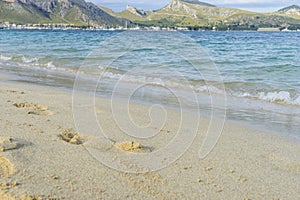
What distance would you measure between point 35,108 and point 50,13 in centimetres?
17810

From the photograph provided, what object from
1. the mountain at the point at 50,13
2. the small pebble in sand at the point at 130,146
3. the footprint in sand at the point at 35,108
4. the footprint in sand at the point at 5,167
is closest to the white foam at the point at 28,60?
the footprint in sand at the point at 35,108

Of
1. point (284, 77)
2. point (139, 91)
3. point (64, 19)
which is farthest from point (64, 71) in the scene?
point (64, 19)

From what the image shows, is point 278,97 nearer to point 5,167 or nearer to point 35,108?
point 35,108

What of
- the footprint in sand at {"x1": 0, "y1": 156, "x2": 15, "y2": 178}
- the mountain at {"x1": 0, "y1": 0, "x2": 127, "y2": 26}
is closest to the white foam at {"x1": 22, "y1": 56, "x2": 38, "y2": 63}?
the footprint in sand at {"x1": 0, "y1": 156, "x2": 15, "y2": 178}

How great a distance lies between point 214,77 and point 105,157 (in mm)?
9303

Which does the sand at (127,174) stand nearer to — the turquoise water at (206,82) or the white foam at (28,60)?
the turquoise water at (206,82)

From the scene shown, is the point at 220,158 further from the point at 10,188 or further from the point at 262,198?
the point at 10,188

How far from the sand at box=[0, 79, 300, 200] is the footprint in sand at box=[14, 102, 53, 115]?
0.19 metres

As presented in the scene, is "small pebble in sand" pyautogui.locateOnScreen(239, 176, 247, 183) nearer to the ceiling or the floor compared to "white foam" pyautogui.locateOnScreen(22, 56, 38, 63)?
nearer to the ceiling

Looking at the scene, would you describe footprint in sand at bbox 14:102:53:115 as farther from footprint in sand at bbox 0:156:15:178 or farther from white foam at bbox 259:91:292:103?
white foam at bbox 259:91:292:103

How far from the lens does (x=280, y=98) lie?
380 inches

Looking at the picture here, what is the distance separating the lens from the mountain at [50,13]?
159500mm

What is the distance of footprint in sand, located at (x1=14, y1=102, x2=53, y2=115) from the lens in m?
6.23

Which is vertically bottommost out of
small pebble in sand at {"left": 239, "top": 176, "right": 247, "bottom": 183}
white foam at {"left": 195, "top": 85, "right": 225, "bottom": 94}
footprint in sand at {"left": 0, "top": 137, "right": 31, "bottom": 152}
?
white foam at {"left": 195, "top": 85, "right": 225, "bottom": 94}
